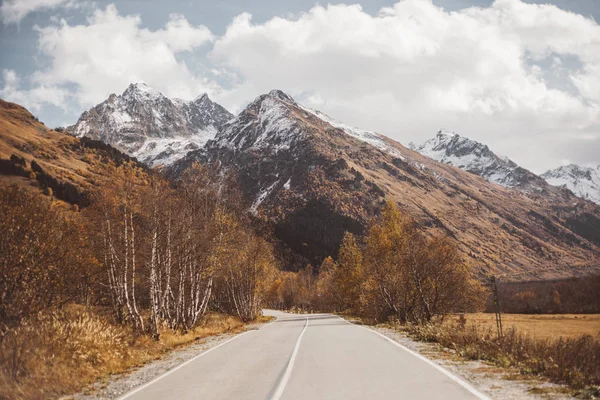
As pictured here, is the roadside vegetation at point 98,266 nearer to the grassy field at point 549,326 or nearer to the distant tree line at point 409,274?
the distant tree line at point 409,274

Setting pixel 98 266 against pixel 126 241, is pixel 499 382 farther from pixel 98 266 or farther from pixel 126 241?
pixel 98 266

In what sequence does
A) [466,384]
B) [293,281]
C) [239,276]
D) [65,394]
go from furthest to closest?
[293,281], [239,276], [65,394], [466,384]

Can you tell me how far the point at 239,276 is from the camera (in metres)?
43.3

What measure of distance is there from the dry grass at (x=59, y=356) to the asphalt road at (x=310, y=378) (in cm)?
211

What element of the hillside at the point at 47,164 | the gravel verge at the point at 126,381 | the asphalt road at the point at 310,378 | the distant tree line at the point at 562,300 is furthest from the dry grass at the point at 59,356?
the distant tree line at the point at 562,300

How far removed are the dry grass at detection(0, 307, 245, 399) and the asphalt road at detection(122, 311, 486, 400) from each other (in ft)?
6.92

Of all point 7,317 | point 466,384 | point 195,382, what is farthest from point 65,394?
point 466,384

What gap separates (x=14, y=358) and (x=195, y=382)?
4481 mm

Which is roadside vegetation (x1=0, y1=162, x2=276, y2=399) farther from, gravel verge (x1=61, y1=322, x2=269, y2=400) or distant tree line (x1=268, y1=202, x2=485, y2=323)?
distant tree line (x1=268, y1=202, x2=485, y2=323)

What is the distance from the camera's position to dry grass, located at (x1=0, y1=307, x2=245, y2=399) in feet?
32.9

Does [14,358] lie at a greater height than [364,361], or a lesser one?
greater

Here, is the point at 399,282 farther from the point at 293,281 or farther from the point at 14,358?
the point at 293,281

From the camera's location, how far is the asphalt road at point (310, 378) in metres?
8.49

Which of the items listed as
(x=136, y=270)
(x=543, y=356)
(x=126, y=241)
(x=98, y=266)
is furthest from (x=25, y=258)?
(x=98, y=266)
